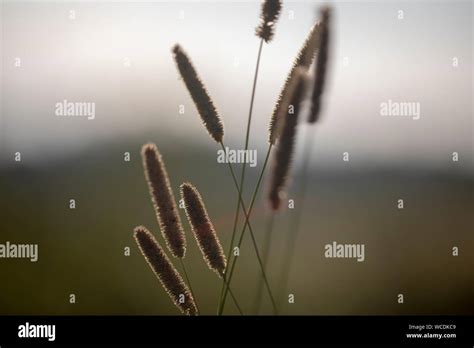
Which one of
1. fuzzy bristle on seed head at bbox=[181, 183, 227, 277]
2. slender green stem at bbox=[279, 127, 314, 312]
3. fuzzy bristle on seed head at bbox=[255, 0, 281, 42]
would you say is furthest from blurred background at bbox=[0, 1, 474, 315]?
fuzzy bristle on seed head at bbox=[181, 183, 227, 277]

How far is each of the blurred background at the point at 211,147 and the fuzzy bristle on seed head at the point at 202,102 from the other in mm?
229

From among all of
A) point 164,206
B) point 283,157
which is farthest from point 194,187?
point 283,157

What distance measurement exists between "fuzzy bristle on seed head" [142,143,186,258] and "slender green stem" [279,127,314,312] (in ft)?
1.14

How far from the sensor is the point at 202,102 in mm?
1021

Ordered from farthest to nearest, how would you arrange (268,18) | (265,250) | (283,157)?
(265,250), (268,18), (283,157)

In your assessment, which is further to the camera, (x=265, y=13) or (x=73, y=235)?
(x=73, y=235)

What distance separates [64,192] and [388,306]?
0.81m

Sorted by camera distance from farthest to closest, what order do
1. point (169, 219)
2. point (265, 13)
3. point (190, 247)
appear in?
1. point (190, 247)
2. point (265, 13)
3. point (169, 219)

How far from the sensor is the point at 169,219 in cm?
98

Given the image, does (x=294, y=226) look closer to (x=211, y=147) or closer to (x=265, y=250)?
(x=265, y=250)

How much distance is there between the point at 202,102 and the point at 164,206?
21 centimetres
